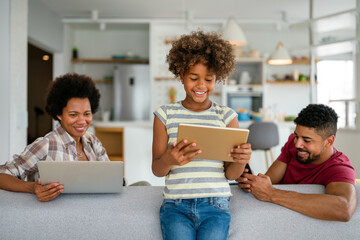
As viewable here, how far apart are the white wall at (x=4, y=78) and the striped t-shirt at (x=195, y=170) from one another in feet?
9.23

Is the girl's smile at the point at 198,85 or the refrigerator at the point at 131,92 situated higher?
A: the refrigerator at the point at 131,92

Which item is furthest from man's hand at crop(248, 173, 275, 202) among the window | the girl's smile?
the window

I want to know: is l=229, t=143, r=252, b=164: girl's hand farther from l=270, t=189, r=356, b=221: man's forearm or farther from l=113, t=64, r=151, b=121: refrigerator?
l=113, t=64, r=151, b=121: refrigerator

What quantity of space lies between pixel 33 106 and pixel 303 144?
16.7 feet

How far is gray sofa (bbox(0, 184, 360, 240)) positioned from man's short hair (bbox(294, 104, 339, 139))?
14.4 inches

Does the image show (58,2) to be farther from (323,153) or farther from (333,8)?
(323,153)

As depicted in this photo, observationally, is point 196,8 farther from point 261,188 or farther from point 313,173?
point 261,188

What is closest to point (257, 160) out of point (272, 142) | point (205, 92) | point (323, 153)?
point (272, 142)

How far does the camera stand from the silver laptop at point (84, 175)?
4.44ft

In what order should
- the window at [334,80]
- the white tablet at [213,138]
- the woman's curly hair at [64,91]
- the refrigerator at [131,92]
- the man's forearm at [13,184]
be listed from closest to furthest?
the white tablet at [213,138], the man's forearm at [13,184], the woman's curly hair at [64,91], the refrigerator at [131,92], the window at [334,80]

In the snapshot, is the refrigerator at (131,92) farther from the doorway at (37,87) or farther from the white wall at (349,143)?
the white wall at (349,143)

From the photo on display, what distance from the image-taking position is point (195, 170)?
54.2 inches

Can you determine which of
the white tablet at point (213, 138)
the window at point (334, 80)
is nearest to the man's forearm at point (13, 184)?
the white tablet at point (213, 138)

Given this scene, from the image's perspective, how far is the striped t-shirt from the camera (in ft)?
4.45
